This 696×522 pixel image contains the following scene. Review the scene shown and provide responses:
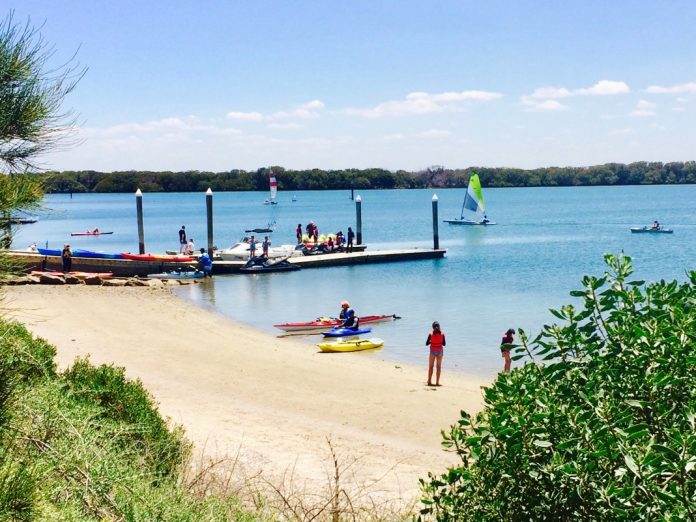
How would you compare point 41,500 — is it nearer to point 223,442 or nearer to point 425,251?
point 223,442

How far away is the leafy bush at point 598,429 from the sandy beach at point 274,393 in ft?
7.52

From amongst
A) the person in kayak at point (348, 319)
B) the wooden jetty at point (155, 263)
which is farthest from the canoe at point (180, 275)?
the person in kayak at point (348, 319)

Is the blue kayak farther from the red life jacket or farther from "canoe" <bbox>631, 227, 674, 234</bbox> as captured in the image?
"canoe" <bbox>631, 227, 674, 234</bbox>

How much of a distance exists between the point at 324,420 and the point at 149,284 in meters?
20.2

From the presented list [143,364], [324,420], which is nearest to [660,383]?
[324,420]

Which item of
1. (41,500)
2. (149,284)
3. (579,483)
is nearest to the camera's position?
(579,483)

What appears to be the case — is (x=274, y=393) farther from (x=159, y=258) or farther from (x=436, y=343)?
(x=159, y=258)

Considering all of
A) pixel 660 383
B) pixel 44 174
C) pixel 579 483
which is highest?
pixel 44 174

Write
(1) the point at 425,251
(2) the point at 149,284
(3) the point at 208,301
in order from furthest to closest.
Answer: (1) the point at 425,251
(2) the point at 149,284
(3) the point at 208,301

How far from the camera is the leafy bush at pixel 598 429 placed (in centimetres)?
328

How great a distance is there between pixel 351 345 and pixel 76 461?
14842 mm

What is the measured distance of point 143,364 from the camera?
680 inches

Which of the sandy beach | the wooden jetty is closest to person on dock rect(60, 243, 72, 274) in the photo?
the wooden jetty

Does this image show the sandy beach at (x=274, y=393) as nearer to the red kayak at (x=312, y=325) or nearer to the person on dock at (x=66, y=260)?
the red kayak at (x=312, y=325)
